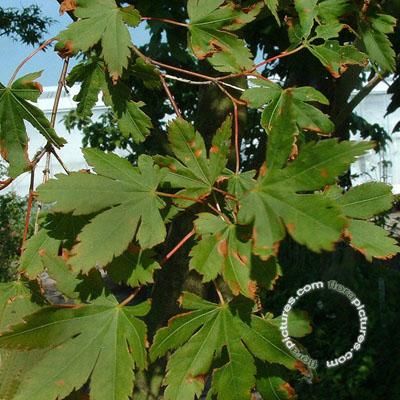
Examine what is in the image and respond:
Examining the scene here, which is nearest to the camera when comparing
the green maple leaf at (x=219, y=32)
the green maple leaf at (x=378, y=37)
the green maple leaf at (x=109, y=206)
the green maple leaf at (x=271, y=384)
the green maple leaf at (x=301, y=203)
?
the green maple leaf at (x=301, y=203)

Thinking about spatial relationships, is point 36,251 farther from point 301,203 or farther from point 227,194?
point 301,203

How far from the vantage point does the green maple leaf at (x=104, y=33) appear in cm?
108

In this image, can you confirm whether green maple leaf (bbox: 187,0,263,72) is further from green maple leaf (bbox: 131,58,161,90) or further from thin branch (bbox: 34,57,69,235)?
thin branch (bbox: 34,57,69,235)

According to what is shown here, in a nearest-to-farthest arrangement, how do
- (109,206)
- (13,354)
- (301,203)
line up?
1. (301,203)
2. (109,206)
3. (13,354)

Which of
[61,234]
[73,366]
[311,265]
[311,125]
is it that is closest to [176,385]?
[73,366]

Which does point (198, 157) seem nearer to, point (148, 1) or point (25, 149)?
point (25, 149)

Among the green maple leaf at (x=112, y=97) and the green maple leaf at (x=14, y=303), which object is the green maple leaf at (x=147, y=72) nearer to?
the green maple leaf at (x=112, y=97)

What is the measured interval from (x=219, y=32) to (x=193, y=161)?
10.5 inches

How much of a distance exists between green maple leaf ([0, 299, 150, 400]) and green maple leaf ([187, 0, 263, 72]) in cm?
46

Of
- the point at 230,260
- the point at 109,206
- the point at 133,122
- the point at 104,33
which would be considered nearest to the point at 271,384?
the point at 230,260

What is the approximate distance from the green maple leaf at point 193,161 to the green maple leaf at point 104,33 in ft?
0.50

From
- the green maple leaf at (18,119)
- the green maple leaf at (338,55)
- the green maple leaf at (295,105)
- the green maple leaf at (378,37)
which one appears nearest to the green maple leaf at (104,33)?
the green maple leaf at (18,119)

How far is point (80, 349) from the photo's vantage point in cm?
97

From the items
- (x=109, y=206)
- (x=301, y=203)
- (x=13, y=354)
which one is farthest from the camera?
(x=13, y=354)
